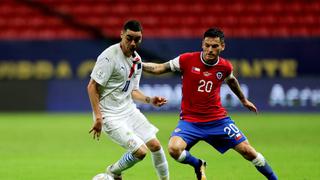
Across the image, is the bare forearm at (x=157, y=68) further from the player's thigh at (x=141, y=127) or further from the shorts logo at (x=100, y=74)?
the shorts logo at (x=100, y=74)

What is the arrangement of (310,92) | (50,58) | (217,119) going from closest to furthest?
(217,119) → (310,92) → (50,58)

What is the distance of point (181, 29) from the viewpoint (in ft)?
69.5

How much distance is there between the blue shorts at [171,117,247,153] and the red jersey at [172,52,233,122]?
0.06 meters

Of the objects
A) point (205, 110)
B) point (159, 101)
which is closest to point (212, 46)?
point (205, 110)

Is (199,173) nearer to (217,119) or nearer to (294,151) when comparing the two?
(217,119)

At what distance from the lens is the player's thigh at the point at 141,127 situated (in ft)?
24.7

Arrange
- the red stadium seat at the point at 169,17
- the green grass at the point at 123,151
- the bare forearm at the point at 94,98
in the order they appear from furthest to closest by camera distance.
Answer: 1. the red stadium seat at the point at 169,17
2. the green grass at the point at 123,151
3. the bare forearm at the point at 94,98

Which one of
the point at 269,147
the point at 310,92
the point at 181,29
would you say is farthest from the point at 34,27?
the point at 269,147

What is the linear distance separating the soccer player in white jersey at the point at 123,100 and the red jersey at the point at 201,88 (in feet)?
1.06

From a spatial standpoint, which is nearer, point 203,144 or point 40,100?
point 203,144

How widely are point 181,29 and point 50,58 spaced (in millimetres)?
4108

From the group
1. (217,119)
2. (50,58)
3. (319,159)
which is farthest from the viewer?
(50,58)

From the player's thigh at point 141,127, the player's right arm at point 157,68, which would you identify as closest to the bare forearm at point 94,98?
the player's thigh at point 141,127

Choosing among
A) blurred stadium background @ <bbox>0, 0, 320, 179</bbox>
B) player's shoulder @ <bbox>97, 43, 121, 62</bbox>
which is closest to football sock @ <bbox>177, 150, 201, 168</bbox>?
player's shoulder @ <bbox>97, 43, 121, 62</bbox>
